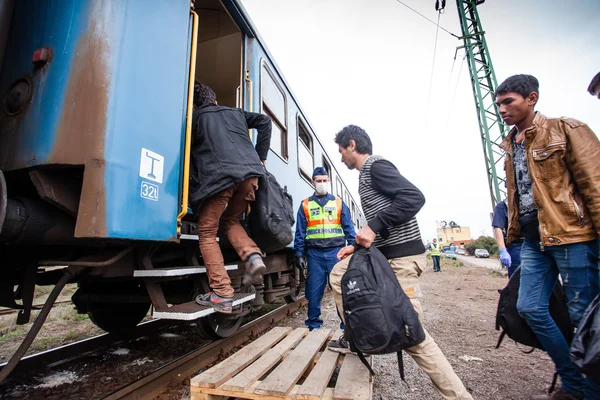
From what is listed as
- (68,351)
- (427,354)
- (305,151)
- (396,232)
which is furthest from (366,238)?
(305,151)

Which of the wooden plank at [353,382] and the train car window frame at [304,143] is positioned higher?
the train car window frame at [304,143]

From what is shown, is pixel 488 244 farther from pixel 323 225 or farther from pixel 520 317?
pixel 520 317

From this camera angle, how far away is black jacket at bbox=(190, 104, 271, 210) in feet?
7.58

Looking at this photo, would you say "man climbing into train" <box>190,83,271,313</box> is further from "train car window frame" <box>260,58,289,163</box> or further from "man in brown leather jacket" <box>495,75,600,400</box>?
"man in brown leather jacket" <box>495,75,600,400</box>

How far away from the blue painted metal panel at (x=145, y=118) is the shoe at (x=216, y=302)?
0.67 m

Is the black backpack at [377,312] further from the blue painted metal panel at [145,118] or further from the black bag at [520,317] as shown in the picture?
the blue painted metal panel at [145,118]

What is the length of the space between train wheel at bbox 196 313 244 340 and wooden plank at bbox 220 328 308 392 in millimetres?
764

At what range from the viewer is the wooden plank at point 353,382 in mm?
1706

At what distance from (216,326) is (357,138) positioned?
2.25 m

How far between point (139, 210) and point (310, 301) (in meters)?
2.41

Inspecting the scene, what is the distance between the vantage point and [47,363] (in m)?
2.97

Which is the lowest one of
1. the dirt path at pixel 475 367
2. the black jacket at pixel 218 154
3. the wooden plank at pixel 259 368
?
the dirt path at pixel 475 367

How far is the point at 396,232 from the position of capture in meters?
2.21

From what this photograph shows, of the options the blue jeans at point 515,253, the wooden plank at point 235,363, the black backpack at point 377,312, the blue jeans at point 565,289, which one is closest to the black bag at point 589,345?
the blue jeans at point 565,289
